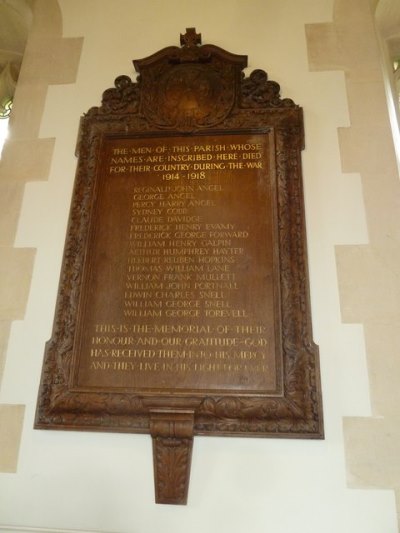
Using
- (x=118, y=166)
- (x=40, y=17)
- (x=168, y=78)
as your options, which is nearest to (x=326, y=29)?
(x=168, y=78)

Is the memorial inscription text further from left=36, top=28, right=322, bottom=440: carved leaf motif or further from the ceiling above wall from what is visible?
the ceiling above wall

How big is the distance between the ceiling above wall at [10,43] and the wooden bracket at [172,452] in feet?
9.38

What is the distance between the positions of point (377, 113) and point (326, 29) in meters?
0.72

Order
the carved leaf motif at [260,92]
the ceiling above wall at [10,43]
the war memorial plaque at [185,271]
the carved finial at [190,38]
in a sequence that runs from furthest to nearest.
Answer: the ceiling above wall at [10,43] → the carved finial at [190,38] → the carved leaf motif at [260,92] → the war memorial plaque at [185,271]

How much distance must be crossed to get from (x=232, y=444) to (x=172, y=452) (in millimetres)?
270

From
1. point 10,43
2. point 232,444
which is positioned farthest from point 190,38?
→ point 232,444

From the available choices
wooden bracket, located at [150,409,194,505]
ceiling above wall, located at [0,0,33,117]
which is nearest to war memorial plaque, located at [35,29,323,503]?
wooden bracket, located at [150,409,194,505]

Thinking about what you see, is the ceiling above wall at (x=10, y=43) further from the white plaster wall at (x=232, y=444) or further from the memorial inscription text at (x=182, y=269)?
the memorial inscription text at (x=182, y=269)

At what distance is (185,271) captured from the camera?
217cm

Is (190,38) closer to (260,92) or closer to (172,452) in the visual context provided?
(260,92)

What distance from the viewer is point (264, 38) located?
2.77 meters

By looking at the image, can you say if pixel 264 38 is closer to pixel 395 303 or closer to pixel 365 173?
pixel 365 173

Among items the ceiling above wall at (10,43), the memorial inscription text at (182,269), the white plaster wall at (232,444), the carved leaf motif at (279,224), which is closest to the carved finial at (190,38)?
the carved leaf motif at (279,224)

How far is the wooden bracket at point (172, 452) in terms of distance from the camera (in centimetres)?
183
